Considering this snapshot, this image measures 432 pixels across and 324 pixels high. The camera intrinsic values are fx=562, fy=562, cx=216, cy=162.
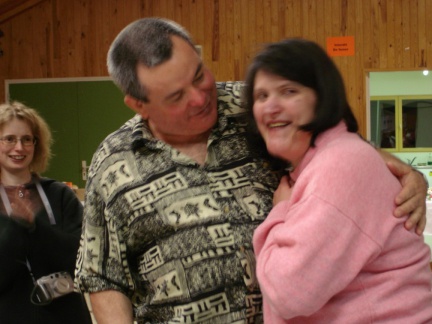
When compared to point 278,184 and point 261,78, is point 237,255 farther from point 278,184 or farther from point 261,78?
point 261,78

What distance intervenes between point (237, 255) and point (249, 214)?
0.38ft

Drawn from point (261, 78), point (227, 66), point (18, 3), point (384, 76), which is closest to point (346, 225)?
point (261, 78)

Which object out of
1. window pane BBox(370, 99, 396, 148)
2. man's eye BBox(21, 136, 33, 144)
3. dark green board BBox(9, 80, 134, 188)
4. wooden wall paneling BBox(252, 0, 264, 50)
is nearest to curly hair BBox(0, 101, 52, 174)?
man's eye BBox(21, 136, 33, 144)

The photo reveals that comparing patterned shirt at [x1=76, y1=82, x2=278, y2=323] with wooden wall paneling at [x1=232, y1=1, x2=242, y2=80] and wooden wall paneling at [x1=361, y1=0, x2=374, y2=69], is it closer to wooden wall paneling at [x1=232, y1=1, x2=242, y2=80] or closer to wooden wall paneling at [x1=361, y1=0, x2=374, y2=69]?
wooden wall paneling at [x1=232, y1=1, x2=242, y2=80]

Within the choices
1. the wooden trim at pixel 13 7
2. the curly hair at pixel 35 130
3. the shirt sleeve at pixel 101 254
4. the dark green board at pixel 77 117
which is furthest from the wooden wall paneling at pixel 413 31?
the shirt sleeve at pixel 101 254

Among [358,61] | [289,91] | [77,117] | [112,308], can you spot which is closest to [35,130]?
[112,308]

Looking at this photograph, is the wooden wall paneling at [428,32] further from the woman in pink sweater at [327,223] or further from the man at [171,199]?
the woman in pink sweater at [327,223]

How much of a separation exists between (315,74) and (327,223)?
37 centimetres

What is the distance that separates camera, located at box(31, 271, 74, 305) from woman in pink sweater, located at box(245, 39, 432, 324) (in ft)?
4.46

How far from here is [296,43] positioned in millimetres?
1301

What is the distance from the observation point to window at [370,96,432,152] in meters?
10.6

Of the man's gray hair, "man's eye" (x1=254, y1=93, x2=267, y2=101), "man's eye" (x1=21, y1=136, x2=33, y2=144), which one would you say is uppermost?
the man's gray hair

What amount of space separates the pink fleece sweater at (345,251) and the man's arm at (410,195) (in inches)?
0.8

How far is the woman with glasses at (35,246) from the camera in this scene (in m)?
2.33
